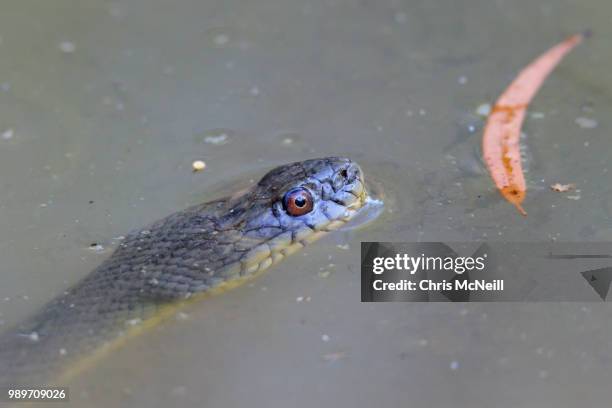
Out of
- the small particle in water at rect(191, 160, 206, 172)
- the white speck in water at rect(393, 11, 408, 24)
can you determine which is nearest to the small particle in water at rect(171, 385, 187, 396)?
the small particle in water at rect(191, 160, 206, 172)

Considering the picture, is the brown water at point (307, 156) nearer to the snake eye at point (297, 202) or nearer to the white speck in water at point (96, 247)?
the white speck in water at point (96, 247)

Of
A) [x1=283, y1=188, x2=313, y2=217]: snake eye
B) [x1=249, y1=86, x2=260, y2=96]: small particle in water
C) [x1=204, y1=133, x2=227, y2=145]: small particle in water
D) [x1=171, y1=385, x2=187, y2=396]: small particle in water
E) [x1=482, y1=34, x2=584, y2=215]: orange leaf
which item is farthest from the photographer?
[x1=249, y1=86, x2=260, y2=96]: small particle in water

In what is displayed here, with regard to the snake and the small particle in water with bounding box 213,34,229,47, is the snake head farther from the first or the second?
the small particle in water with bounding box 213,34,229,47

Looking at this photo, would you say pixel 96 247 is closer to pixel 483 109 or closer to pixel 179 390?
pixel 179 390

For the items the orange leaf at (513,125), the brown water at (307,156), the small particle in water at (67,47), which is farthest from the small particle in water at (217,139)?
the orange leaf at (513,125)

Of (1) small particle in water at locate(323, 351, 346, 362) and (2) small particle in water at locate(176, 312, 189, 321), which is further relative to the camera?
(2) small particle in water at locate(176, 312, 189, 321)

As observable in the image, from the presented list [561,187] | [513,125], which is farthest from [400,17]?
[561,187]

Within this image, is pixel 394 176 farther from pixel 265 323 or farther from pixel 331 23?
pixel 331 23
